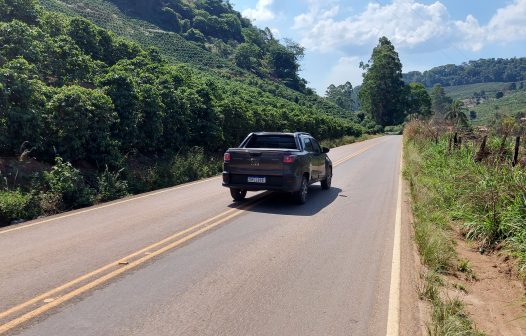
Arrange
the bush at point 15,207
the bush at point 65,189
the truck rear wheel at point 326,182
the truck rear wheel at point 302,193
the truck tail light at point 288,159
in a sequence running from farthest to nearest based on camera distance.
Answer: the truck rear wheel at point 326,182 → the truck rear wheel at point 302,193 → the bush at point 65,189 → the truck tail light at point 288,159 → the bush at point 15,207

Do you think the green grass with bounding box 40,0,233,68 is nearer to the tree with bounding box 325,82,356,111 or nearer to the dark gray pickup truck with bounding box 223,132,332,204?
the dark gray pickup truck with bounding box 223,132,332,204

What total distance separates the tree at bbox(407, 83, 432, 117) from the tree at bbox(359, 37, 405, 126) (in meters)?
3.49

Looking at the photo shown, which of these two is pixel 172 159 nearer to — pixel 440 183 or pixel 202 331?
pixel 440 183

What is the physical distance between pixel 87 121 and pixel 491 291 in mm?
11093

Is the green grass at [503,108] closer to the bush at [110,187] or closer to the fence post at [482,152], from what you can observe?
the fence post at [482,152]

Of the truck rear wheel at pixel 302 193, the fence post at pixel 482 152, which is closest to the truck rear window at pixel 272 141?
the truck rear wheel at pixel 302 193

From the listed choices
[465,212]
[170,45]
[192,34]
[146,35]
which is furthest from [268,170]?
[192,34]

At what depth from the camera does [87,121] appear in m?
12.9

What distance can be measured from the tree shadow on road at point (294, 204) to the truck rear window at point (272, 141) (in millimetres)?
1442

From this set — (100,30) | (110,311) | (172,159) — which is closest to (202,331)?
(110,311)

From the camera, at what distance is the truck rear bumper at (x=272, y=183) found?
10828 mm

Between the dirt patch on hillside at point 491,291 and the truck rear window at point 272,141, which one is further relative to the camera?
the truck rear window at point 272,141

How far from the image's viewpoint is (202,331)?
14.5 ft

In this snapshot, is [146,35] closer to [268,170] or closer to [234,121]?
[234,121]
